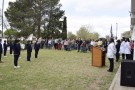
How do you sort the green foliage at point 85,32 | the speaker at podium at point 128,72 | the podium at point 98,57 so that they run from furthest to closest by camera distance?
1. the green foliage at point 85,32
2. the podium at point 98,57
3. the speaker at podium at point 128,72

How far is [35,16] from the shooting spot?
62438mm

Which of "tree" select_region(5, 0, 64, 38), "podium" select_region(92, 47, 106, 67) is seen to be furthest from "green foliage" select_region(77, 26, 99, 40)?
"podium" select_region(92, 47, 106, 67)

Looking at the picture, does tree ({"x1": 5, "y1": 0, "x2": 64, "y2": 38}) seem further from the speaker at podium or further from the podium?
the speaker at podium

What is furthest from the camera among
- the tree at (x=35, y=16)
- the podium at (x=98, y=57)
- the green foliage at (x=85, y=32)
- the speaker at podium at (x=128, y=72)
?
the green foliage at (x=85, y=32)

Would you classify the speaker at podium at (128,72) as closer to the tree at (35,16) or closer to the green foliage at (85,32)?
the tree at (35,16)

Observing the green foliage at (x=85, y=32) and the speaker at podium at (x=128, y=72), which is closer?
the speaker at podium at (x=128, y=72)

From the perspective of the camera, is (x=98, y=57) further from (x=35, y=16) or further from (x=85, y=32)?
(x=85, y=32)

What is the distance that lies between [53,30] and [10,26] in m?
8.83

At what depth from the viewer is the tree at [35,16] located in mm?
62750

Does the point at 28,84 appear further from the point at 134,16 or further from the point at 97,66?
the point at 134,16

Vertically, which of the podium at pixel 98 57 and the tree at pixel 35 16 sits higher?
the tree at pixel 35 16

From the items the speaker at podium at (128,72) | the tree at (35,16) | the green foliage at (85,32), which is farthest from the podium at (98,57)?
the green foliage at (85,32)

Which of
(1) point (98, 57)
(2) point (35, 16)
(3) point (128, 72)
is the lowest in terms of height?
(3) point (128, 72)

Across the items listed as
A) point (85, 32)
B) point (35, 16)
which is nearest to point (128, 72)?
point (35, 16)
